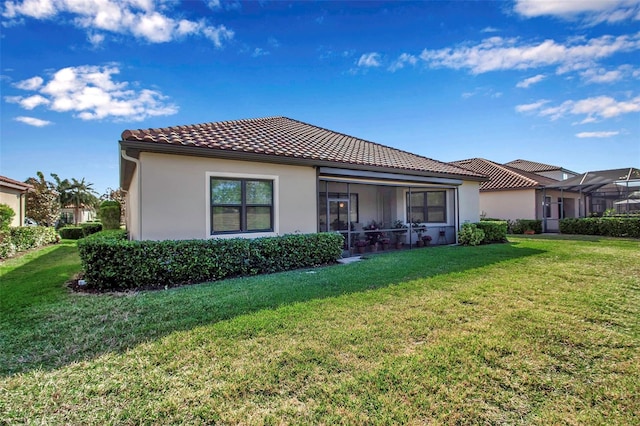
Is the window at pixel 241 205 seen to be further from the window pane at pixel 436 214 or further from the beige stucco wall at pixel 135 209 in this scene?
the window pane at pixel 436 214

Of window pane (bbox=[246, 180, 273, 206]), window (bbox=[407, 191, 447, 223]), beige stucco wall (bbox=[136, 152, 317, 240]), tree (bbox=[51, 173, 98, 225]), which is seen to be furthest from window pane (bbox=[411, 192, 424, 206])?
tree (bbox=[51, 173, 98, 225])

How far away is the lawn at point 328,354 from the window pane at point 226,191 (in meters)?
3.09

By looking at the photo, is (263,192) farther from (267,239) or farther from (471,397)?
(471,397)

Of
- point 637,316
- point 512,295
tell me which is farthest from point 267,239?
point 637,316

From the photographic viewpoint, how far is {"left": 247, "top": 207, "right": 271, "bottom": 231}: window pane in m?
9.31

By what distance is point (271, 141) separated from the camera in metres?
10.7

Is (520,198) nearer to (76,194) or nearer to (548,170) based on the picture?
(548,170)

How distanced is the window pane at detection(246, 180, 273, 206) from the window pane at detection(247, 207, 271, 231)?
216 mm

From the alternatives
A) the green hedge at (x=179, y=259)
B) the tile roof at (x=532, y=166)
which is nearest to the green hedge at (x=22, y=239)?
the green hedge at (x=179, y=259)

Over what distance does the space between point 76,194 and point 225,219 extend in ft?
142

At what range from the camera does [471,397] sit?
276cm

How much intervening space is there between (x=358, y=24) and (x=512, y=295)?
10.2 meters

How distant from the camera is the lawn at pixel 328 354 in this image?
2625 millimetres

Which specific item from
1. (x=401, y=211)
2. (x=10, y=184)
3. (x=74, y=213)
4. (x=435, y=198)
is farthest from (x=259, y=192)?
(x=74, y=213)
